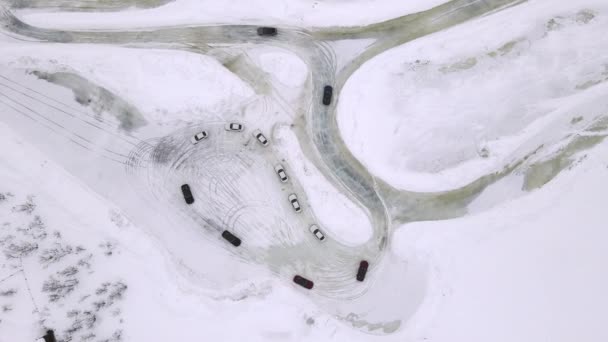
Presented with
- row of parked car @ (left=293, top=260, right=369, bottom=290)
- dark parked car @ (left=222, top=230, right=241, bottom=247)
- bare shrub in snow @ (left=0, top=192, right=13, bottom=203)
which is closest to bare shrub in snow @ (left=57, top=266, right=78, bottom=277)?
bare shrub in snow @ (left=0, top=192, right=13, bottom=203)

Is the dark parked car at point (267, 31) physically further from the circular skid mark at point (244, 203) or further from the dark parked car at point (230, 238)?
the dark parked car at point (230, 238)

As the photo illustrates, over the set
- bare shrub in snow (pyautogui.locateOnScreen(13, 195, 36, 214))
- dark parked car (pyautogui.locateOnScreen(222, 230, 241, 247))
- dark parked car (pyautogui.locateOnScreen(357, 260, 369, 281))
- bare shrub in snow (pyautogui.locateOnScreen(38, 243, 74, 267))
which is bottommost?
bare shrub in snow (pyautogui.locateOnScreen(38, 243, 74, 267))

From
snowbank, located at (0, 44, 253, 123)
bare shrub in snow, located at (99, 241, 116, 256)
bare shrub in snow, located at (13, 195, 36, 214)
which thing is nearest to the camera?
bare shrub in snow, located at (13, 195, 36, 214)

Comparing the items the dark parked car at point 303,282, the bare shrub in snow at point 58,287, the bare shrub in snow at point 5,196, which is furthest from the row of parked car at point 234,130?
the bare shrub in snow at point 5,196

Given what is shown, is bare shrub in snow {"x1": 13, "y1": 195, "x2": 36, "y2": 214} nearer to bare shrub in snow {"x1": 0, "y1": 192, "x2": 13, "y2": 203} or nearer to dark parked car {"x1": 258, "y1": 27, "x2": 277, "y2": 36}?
bare shrub in snow {"x1": 0, "y1": 192, "x2": 13, "y2": 203}

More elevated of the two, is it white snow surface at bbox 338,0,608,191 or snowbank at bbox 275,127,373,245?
white snow surface at bbox 338,0,608,191

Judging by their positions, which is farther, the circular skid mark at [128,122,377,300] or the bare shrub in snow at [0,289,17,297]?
the circular skid mark at [128,122,377,300]

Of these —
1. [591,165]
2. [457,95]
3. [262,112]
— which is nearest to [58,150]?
[262,112]

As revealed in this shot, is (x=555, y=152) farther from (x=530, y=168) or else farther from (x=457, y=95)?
(x=457, y=95)
